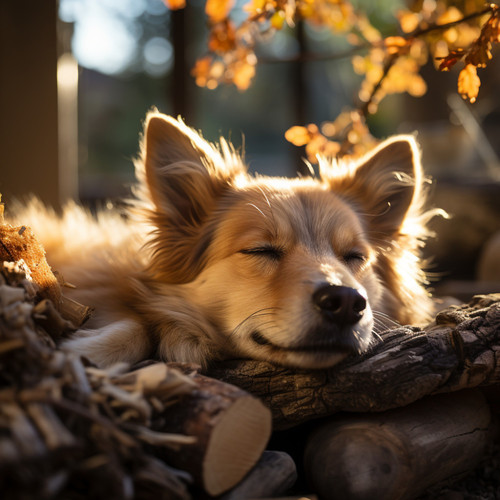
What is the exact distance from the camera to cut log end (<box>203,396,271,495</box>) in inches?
59.9

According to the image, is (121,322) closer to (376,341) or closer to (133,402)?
(133,402)

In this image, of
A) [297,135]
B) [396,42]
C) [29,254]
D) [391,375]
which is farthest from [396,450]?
[396,42]

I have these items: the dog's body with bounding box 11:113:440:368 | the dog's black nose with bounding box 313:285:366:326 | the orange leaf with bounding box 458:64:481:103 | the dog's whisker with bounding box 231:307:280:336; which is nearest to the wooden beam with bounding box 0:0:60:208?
the dog's body with bounding box 11:113:440:368

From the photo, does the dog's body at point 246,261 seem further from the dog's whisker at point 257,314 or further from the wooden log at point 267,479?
the wooden log at point 267,479

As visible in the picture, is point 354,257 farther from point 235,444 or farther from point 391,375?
point 235,444

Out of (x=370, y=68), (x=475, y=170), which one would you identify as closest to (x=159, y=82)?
(x=475, y=170)

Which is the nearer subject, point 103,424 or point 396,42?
point 103,424

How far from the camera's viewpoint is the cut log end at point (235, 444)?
152 centimetres

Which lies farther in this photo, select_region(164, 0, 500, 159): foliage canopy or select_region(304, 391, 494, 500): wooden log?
select_region(164, 0, 500, 159): foliage canopy

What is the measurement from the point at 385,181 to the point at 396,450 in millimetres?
1533

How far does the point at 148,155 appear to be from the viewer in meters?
2.54

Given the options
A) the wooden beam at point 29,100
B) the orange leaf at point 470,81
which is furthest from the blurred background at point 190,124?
the orange leaf at point 470,81

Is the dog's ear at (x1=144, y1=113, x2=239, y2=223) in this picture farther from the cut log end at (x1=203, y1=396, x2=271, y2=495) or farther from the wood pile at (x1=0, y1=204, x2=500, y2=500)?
the cut log end at (x1=203, y1=396, x2=271, y2=495)

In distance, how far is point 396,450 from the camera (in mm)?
1801
